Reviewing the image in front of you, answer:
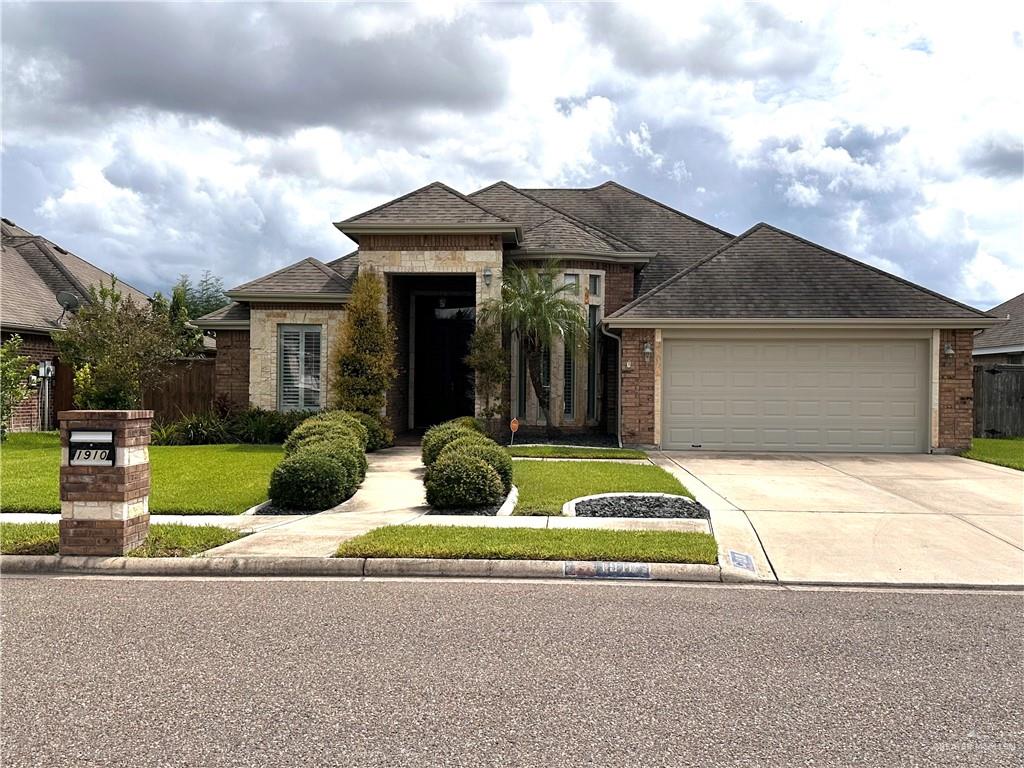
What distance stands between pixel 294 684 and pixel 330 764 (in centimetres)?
98

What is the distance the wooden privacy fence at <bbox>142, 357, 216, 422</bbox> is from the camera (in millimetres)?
20719

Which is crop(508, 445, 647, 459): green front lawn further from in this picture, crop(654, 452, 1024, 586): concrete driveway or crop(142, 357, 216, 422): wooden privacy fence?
crop(142, 357, 216, 422): wooden privacy fence

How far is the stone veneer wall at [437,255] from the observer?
17.6 m

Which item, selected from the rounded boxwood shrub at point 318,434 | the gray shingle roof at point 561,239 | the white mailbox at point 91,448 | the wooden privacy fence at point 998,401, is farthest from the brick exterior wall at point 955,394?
the white mailbox at point 91,448

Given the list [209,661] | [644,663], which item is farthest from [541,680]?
[209,661]

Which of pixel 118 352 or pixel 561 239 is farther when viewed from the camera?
pixel 561 239

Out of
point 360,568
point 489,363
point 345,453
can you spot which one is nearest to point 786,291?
point 489,363

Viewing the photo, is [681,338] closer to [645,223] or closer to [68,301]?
[645,223]

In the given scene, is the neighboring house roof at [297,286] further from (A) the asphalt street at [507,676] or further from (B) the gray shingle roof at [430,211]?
(A) the asphalt street at [507,676]

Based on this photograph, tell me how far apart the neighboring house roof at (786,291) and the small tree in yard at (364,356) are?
5218mm

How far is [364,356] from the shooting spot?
1723 cm

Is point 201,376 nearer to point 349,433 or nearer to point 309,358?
point 309,358

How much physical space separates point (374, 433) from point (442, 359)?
641 centimetres

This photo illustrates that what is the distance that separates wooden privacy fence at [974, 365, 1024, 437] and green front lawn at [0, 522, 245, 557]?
20.9 m
